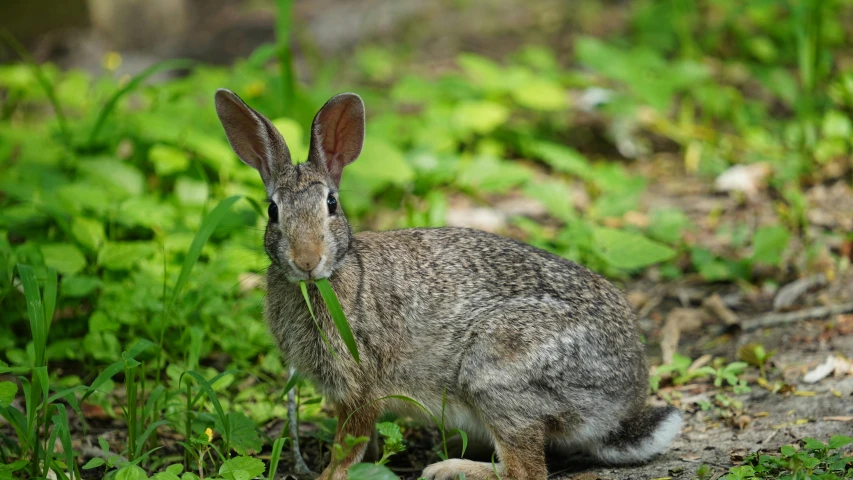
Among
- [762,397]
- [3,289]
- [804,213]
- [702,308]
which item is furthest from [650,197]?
[3,289]

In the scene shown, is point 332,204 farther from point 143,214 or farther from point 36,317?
point 143,214

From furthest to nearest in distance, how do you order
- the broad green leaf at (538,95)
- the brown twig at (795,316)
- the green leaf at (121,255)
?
the broad green leaf at (538,95) < the brown twig at (795,316) < the green leaf at (121,255)

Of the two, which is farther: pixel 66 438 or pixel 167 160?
pixel 167 160

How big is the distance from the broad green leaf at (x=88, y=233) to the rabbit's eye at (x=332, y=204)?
6.63 feet

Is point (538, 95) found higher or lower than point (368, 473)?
higher

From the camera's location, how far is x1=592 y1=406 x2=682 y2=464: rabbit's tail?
13.9 feet

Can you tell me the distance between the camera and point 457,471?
423cm

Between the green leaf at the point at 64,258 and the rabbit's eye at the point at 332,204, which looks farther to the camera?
the green leaf at the point at 64,258

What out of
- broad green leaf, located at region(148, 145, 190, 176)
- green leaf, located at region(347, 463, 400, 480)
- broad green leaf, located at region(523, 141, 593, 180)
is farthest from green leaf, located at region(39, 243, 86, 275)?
broad green leaf, located at region(523, 141, 593, 180)

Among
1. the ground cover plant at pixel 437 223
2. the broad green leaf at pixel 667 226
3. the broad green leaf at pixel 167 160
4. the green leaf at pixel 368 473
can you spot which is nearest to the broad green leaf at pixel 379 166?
the ground cover plant at pixel 437 223

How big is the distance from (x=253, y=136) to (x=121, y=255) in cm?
150

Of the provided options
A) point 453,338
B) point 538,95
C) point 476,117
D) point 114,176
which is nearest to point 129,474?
point 453,338

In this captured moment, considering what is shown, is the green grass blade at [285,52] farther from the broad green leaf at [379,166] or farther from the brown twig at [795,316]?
the brown twig at [795,316]

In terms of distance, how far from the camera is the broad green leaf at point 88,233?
17.8 ft
